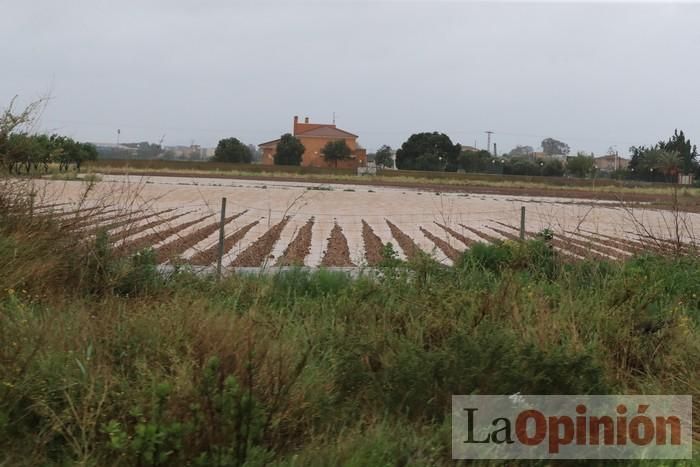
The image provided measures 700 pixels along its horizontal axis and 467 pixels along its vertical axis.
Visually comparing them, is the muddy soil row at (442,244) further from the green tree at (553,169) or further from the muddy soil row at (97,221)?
the green tree at (553,169)

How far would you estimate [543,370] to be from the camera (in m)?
4.45

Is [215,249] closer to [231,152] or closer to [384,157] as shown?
[231,152]

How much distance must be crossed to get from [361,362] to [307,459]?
1.30 m

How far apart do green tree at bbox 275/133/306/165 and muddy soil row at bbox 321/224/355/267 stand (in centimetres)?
7397

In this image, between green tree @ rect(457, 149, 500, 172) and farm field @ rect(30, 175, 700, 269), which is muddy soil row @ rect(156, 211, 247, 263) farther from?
green tree @ rect(457, 149, 500, 172)

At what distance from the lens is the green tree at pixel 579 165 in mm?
87350

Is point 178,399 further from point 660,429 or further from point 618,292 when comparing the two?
point 618,292

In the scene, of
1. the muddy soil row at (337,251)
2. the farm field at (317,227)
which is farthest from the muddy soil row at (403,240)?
the muddy soil row at (337,251)

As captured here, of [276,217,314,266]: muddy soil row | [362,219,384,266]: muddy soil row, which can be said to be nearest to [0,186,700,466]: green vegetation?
[276,217,314,266]: muddy soil row

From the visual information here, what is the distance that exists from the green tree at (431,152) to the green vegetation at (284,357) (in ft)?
276

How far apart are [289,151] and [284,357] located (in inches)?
3495

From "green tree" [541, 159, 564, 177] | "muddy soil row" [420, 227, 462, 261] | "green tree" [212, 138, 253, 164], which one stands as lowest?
"muddy soil row" [420, 227, 462, 261]

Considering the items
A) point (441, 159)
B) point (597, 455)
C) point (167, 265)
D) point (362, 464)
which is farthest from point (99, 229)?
point (441, 159)

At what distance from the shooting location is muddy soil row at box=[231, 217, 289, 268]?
37.0 feet
